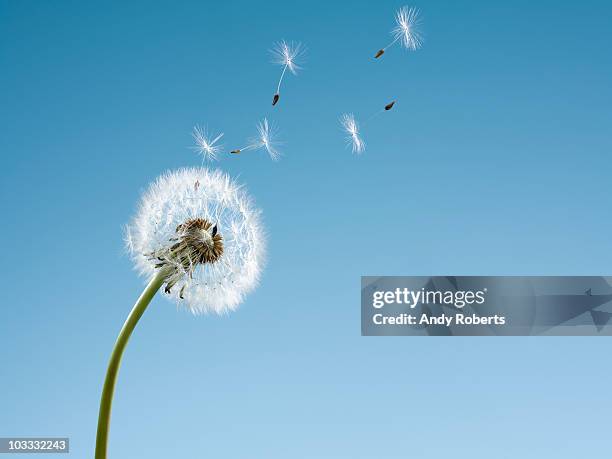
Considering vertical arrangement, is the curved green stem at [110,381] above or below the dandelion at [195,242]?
below

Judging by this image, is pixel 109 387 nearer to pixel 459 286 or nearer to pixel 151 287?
pixel 151 287

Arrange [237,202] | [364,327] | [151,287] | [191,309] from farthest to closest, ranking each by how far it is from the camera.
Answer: [364,327] < [237,202] < [191,309] < [151,287]

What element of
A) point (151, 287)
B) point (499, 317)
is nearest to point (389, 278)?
point (499, 317)

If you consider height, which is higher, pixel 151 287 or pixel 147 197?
pixel 147 197

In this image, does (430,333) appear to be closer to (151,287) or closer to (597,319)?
(597,319)

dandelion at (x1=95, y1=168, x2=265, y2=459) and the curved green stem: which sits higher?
dandelion at (x1=95, y1=168, x2=265, y2=459)

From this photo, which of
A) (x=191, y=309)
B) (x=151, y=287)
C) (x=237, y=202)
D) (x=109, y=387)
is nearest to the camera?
(x=109, y=387)

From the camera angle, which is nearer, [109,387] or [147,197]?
[109,387]

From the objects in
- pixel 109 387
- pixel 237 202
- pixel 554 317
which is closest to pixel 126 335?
pixel 109 387

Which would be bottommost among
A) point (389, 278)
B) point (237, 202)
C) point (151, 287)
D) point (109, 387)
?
point (109, 387)
